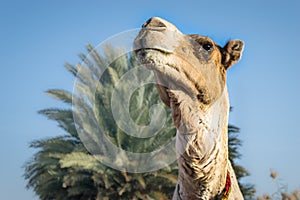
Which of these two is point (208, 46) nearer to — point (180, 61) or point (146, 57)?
point (180, 61)

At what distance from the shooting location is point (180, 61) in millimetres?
1499

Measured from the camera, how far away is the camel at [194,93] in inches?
57.1

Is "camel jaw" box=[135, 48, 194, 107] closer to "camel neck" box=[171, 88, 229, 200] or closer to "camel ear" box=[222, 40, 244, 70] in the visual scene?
"camel neck" box=[171, 88, 229, 200]

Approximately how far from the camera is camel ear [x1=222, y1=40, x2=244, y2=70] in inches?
69.2

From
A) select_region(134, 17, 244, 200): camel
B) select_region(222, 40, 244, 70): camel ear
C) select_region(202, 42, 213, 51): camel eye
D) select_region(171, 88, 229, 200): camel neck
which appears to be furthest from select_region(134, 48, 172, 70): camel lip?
select_region(222, 40, 244, 70): camel ear

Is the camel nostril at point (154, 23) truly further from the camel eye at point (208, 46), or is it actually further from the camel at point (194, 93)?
the camel eye at point (208, 46)

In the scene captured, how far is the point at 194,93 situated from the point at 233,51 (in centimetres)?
32

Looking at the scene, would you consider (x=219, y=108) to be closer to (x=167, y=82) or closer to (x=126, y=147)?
(x=167, y=82)

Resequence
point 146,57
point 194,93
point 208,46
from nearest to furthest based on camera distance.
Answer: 1. point 146,57
2. point 194,93
3. point 208,46

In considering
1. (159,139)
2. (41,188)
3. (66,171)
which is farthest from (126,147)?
(41,188)

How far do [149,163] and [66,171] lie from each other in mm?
12025

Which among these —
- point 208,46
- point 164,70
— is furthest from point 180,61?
point 208,46

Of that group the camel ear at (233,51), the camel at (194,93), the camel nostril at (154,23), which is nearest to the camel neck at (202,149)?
the camel at (194,93)

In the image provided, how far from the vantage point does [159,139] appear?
37.2 feet
